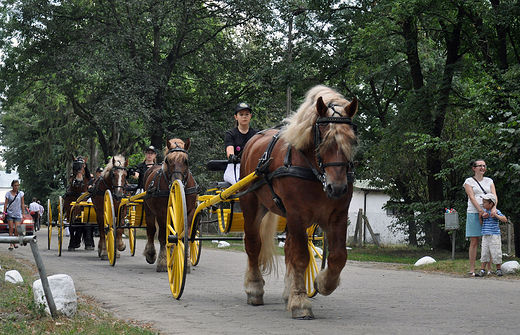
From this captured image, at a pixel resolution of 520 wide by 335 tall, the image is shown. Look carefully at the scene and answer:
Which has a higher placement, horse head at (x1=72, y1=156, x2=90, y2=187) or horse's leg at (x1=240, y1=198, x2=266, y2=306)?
horse head at (x1=72, y1=156, x2=90, y2=187)

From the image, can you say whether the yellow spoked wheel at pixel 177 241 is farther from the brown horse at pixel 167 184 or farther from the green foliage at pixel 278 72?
the green foliage at pixel 278 72

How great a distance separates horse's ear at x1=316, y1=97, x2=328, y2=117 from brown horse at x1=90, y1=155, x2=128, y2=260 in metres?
9.40

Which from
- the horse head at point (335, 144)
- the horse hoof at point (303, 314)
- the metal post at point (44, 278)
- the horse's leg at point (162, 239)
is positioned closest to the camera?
the metal post at point (44, 278)

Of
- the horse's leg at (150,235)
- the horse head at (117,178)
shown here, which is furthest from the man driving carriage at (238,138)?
the horse head at (117,178)

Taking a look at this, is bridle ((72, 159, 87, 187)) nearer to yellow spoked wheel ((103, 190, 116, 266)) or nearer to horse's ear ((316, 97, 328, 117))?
yellow spoked wheel ((103, 190, 116, 266))

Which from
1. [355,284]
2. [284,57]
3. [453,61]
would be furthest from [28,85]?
[355,284]

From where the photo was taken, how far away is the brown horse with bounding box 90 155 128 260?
47.9 ft

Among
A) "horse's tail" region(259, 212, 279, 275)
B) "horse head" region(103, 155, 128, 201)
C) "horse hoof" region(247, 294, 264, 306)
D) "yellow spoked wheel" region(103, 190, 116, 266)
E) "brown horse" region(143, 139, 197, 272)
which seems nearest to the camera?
"horse hoof" region(247, 294, 264, 306)

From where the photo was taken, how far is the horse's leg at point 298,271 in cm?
607

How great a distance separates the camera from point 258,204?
7.66m

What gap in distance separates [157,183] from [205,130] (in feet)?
53.8

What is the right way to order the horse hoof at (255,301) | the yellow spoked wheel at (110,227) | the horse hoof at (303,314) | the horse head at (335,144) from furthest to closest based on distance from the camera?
the yellow spoked wheel at (110,227), the horse hoof at (255,301), the horse hoof at (303,314), the horse head at (335,144)

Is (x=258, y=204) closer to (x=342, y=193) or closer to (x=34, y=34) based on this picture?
(x=342, y=193)

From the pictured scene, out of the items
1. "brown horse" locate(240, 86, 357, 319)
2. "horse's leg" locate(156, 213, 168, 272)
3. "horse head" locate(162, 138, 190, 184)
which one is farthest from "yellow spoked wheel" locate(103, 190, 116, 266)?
"brown horse" locate(240, 86, 357, 319)
